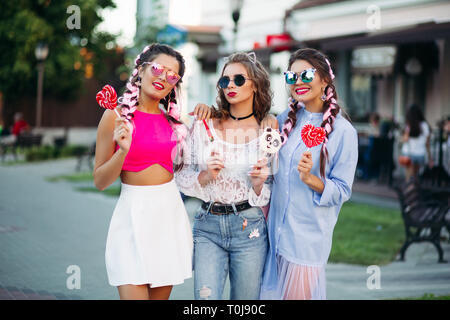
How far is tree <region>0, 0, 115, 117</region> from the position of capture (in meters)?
23.6

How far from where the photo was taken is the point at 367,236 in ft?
26.9

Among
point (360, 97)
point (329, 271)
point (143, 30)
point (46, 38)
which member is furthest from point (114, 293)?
point (46, 38)

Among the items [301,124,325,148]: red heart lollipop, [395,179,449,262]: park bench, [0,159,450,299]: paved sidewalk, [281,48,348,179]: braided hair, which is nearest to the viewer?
[301,124,325,148]: red heart lollipop

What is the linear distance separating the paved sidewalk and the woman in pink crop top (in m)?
2.32

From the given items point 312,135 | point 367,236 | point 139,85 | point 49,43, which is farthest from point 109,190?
point 49,43

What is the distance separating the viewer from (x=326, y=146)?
320 centimetres

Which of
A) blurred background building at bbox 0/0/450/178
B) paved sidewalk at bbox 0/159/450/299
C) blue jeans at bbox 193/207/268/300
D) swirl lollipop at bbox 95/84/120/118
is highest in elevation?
blurred background building at bbox 0/0/450/178

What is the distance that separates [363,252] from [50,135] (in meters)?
23.6

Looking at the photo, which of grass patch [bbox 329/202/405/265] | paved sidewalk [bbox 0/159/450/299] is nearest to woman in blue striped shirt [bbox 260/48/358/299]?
paved sidewalk [bbox 0/159/450/299]

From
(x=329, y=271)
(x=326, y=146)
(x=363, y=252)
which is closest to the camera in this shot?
(x=326, y=146)

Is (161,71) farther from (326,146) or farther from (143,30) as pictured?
(143,30)

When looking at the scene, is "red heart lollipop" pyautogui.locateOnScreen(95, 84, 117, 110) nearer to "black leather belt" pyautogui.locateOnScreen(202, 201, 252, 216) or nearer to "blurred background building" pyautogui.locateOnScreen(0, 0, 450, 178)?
"black leather belt" pyautogui.locateOnScreen(202, 201, 252, 216)

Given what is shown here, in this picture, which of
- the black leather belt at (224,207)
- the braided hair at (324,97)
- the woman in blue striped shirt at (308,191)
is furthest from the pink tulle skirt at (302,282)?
the braided hair at (324,97)

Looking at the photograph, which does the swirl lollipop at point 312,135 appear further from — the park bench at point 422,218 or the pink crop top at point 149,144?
the park bench at point 422,218
